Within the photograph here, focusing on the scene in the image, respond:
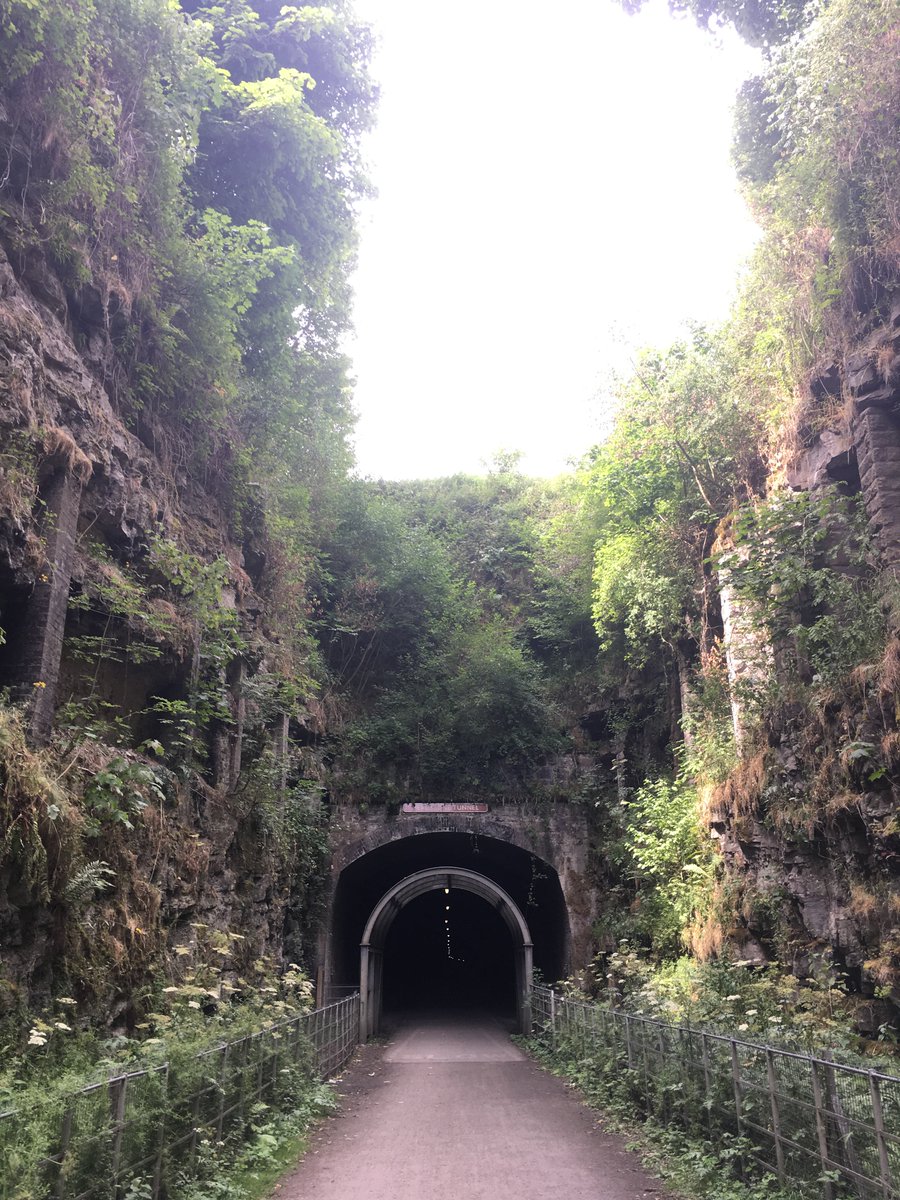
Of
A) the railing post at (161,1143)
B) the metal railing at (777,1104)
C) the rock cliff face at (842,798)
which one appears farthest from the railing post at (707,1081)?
the railing post at (161,1143)

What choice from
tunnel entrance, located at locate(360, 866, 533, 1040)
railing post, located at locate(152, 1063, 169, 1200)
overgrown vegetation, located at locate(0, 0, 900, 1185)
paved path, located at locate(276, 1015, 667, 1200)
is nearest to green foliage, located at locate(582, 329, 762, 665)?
overgrown vegetation, located at locate(0, 0, 900, 1185)

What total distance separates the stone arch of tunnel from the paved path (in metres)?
5.54

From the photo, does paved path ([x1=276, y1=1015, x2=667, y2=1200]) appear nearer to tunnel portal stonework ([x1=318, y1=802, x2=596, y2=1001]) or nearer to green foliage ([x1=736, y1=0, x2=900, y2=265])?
tunnel portal stonework ([x1=318, y1=802, x2=596, y2=1001])

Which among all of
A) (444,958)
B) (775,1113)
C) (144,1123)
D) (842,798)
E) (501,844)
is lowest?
(444,958)

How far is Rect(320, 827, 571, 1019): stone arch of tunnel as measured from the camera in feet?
61.4

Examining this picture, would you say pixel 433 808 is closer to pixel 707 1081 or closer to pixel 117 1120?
pixel 707 1081

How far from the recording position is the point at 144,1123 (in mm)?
5051

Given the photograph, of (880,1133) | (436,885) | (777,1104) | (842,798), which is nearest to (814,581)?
(842,798)

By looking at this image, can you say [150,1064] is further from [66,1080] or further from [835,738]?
[835,738]

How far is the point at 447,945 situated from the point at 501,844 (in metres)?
18.7

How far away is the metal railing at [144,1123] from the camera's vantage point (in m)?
3.95

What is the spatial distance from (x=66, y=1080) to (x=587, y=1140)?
5.38m

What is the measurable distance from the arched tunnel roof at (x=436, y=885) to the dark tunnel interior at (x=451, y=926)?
18.6 inches

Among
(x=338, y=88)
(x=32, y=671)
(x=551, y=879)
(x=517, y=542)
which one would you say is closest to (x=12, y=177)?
(x=32, y=671)
